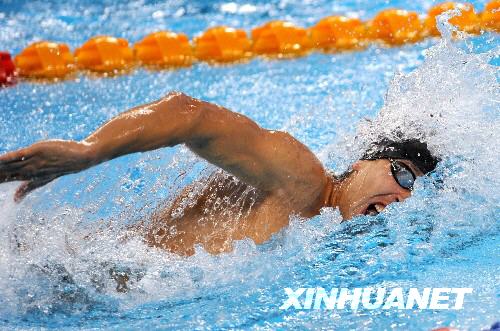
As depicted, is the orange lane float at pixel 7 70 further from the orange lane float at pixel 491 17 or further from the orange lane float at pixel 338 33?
the orange lane float at pixel 491 17

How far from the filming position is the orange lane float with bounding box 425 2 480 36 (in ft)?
14.1

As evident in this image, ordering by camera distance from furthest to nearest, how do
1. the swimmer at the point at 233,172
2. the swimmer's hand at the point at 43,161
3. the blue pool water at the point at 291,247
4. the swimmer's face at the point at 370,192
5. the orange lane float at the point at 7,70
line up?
the orange lane float at the point at 7,70 → the swimmer's face at the point at 370,192 → the blue pool water at the point at 291,247 → the swimmer at the point at 233,172 → the swimmer's hand at the point at 43,161

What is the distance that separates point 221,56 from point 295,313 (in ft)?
8.06

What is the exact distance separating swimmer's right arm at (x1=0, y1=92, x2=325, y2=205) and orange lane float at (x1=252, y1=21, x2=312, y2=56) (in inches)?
90.8

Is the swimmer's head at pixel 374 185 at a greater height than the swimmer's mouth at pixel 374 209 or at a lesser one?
greater

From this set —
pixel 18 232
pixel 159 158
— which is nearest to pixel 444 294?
pixel 159 158

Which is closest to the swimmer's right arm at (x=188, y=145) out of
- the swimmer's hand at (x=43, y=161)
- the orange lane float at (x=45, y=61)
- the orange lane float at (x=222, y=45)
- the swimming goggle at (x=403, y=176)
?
the swimmer's hand at (x=43, y=161)

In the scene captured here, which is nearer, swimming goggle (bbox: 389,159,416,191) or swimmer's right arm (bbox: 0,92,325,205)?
swimmer's right arm (bbox: 0,92,325,205)

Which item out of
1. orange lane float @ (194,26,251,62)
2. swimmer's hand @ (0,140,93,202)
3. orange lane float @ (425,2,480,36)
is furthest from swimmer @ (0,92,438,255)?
orange lane float @ (425,2,480,36)

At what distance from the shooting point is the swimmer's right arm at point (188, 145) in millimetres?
1604

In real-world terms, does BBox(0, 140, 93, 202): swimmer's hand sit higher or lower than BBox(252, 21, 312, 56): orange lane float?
lower

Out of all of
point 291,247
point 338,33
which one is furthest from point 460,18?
point 291,247

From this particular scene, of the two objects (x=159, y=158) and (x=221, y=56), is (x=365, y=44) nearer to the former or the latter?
(x=221, y=56)

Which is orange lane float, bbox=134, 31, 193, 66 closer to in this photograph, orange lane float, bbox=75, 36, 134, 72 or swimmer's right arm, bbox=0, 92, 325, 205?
orange lane float, bbox=75, 36, 134, 72
